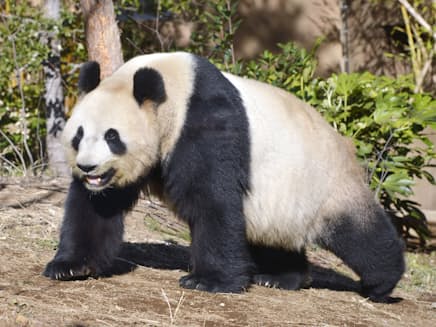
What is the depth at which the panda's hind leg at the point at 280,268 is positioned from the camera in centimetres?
596

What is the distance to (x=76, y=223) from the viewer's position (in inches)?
199

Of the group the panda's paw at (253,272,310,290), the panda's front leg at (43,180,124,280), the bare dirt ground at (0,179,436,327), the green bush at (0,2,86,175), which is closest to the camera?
the bare dirt ground at (0,179,436,327)

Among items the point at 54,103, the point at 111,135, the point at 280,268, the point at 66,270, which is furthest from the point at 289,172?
the point at 54,103

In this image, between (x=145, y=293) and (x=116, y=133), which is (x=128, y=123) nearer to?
(x=116, y=133)

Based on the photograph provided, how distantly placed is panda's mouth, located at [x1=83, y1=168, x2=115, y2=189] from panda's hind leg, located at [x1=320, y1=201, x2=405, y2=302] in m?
1.71

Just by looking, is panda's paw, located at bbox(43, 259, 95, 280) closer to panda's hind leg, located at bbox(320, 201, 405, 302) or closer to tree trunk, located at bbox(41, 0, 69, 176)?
panda's hind leg, located at bbox(320, 201, 405, 302)

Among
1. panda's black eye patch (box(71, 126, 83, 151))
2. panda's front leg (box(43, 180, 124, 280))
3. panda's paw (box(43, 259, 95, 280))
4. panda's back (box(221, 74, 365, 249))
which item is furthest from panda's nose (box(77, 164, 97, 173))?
panda's back (box(221, 74, 365, 249))

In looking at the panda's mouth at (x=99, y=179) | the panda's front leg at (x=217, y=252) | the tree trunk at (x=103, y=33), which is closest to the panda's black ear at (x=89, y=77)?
the panda's mouth at (x=99, y=179)

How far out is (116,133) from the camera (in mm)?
4727

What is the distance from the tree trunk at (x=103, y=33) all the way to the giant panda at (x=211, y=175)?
222 centimetres

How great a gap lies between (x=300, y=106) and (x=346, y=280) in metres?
2.03

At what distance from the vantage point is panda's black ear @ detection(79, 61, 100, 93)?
16.7 ft

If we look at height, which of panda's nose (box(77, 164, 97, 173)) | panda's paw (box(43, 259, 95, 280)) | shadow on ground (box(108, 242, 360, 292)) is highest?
panda's nose (box(77, 164, 97, 173))

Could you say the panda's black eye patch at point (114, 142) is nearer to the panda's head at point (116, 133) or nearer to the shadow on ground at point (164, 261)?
the panda's head at point (116, 133)
